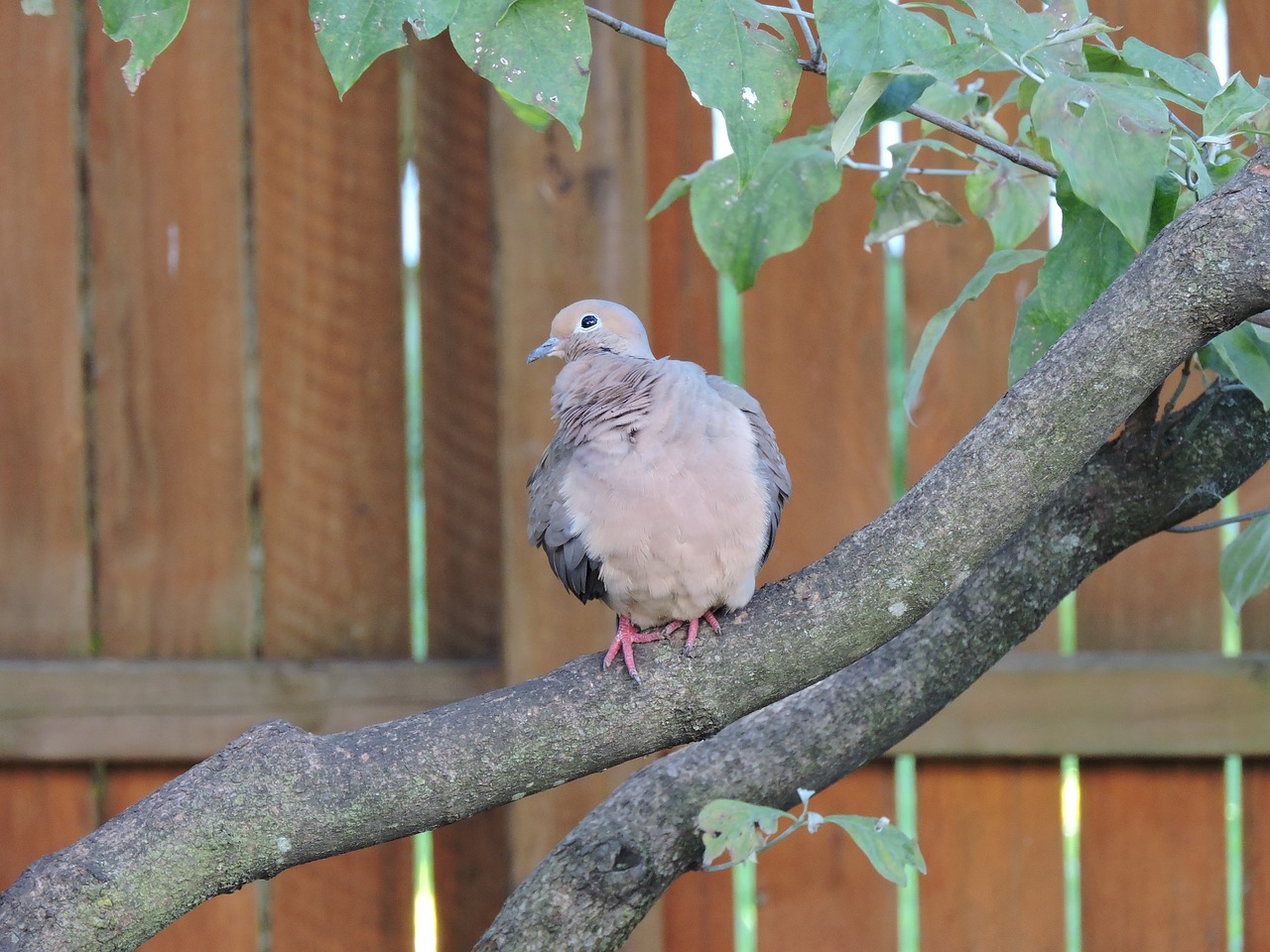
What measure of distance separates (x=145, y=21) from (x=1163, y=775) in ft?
6.82

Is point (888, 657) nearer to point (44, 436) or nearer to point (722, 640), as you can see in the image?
point (722, 640)

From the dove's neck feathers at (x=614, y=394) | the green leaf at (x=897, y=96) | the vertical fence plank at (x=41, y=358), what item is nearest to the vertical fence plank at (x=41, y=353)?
the vertical fence plank at (x=41, y=358)

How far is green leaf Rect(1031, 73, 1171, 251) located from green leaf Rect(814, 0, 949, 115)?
0.12 metres

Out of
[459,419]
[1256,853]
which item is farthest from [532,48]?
[1256,853]

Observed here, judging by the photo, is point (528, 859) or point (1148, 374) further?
point (528, 859)

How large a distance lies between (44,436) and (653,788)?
1499 millimetres

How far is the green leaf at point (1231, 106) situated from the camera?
46.3 inches

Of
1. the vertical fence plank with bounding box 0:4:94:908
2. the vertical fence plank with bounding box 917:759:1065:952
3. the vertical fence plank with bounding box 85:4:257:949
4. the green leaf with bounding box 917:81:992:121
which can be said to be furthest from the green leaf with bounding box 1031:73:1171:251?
the vertical fence plank with bounding box 0:4:94:908

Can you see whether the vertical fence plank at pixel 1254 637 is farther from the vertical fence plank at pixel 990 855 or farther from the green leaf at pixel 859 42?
the green leaf at pixel 859 42

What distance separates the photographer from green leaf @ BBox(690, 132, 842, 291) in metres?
1.59

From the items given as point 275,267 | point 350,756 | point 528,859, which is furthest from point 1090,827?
point 275,267

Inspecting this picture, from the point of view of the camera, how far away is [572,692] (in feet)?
4.44

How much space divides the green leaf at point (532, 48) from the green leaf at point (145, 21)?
0.22 meters

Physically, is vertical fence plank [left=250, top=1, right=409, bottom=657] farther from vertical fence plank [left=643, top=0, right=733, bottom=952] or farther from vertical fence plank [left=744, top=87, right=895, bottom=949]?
vertical fence plank [left=744, top=87, right=895, bottom=949]
